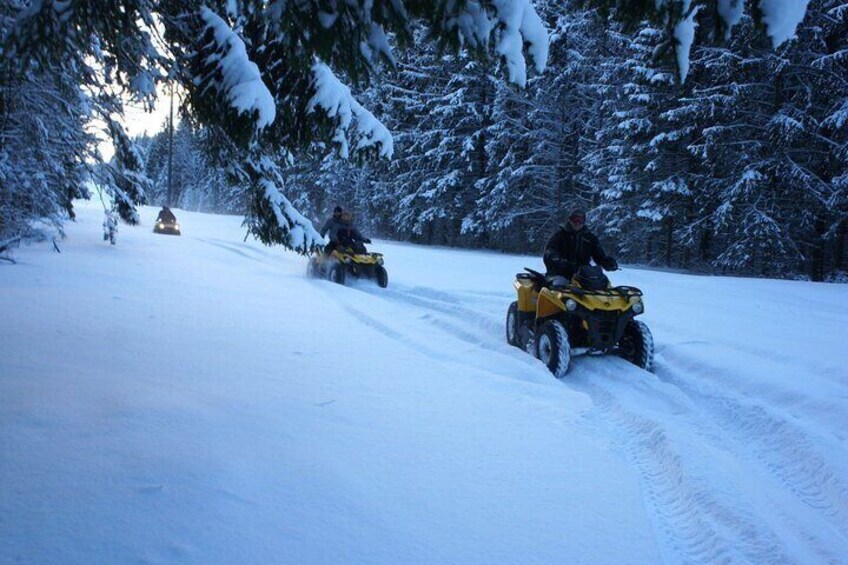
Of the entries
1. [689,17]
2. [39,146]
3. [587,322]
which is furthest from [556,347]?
[39,146]

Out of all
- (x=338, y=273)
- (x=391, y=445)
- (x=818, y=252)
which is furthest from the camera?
(x=818, y=252)

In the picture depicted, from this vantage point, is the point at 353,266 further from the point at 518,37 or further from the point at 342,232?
the point at 518,37

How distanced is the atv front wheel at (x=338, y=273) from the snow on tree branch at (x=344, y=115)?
788 centimetres

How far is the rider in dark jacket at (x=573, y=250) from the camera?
6879mm

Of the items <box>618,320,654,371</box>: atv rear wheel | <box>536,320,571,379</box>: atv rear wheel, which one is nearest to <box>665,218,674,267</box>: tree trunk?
<box>618,320,654,371</box>: atv rear wheel

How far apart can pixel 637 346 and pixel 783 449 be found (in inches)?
86.1

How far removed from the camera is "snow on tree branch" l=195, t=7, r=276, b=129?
3684 mm

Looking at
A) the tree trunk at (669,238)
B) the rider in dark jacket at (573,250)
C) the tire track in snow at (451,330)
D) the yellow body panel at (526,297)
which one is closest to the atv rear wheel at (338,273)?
the tire track in snow at (451,330)

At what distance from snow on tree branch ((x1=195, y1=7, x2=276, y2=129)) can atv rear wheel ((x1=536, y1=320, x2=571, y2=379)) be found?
3749 mm

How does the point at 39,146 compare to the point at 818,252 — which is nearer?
the point at 39,146

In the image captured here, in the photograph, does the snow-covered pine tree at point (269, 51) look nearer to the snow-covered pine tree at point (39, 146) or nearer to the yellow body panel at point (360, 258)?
the snow-covered pine tree at point (39, 146)

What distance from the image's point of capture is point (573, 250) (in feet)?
23.1

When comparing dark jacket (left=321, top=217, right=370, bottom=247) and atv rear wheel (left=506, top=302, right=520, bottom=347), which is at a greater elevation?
dark jacket (left=321, top=217, right=370, bottom=247)

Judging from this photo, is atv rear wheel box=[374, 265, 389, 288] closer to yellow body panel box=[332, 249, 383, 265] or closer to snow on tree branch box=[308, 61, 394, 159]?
yellow body panel box=[332, 249, 383, 265]
